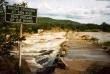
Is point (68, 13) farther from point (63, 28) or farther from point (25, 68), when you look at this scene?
point (25, 68)

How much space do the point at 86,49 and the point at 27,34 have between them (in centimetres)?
106

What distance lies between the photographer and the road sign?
31.8 feet

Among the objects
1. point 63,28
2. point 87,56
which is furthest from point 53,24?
point 87,56

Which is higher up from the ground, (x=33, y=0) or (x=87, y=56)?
(x=33, y=0)

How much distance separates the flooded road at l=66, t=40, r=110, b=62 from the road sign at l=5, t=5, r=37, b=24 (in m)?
0.80

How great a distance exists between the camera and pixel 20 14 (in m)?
9.72

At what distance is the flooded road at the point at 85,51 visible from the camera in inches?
390

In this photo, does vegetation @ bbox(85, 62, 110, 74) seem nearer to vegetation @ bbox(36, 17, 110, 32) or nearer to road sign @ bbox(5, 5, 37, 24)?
vegetation @ bbox(36, 17, 110, 32)

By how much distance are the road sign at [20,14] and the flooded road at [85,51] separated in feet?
2.64

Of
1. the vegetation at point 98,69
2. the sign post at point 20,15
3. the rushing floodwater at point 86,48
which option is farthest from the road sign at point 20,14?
the vegetation at point 98,69

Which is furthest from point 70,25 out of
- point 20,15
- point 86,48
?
point 20,15

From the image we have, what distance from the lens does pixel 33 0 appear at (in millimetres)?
9852

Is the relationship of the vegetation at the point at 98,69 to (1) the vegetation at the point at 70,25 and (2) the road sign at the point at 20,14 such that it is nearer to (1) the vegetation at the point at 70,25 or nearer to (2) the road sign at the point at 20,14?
(1) the vegetation at the point at 70,25

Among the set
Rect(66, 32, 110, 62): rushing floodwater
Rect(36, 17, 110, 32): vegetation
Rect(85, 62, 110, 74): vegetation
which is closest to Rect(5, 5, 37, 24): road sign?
Rect(36, 17, 110, 32): vegetation
